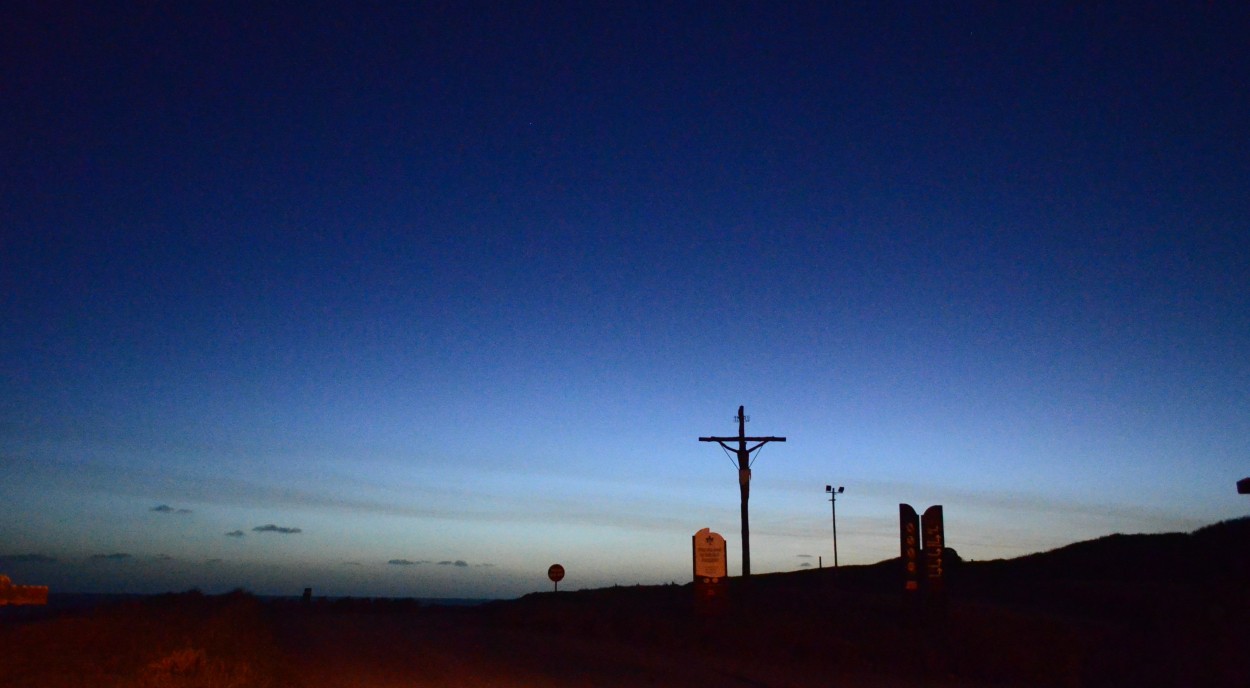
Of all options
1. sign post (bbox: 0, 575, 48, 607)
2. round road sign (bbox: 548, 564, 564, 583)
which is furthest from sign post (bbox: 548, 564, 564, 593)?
sign post (bbox: 0, 575, 48, 607)

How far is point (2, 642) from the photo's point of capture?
21.0m

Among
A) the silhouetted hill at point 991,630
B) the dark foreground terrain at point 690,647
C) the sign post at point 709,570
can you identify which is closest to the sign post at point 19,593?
the dark foreground terrain at point 690,647

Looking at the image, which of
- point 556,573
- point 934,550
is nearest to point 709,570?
point 934,550

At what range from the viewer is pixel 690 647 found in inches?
897

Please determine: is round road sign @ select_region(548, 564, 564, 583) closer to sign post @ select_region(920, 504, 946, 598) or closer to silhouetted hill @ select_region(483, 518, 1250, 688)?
silhouetted hill @ select_region(483, 518, 1250, 688)

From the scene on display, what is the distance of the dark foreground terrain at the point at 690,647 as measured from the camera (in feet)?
54.0

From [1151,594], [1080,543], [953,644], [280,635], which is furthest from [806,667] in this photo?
[1080,543]

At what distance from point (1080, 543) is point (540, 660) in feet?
175

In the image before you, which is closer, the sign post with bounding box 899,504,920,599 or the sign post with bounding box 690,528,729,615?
the sign post with bounding box 899,504,920,599

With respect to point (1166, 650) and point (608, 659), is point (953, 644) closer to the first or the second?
point (1166, 650)

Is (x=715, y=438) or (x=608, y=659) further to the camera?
(x=715, y=438)

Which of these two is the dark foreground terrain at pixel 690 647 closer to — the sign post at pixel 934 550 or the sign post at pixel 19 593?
the sign post at pixel 934 550

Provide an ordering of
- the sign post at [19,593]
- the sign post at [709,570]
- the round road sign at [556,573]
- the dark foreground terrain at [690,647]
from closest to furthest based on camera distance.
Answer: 1. the sign post at [19,593]
2. the dark foreground terrain at [690,647]
3. the sign post at [709,570]
4. the round road sign at [556,573]

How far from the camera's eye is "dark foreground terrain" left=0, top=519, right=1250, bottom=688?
1645cm
